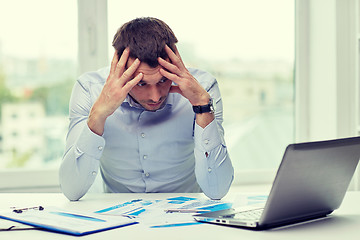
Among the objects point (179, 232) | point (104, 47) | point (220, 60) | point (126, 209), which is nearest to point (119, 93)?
point (126, 209)

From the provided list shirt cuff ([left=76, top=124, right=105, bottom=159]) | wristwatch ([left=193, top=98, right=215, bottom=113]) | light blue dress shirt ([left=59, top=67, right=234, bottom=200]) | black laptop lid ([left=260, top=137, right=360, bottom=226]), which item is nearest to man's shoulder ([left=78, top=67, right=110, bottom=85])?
light blue dress shirt ([left=59, top=67, right=234, bottom=200])

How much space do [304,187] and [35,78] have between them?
86.4 inches

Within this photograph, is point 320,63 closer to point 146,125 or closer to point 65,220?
point 146,125

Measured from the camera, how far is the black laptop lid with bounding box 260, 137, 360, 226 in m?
1.07

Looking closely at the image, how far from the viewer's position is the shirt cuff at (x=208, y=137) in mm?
1824

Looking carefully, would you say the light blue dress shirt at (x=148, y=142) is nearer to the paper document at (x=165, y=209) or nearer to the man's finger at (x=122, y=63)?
the man's finger at (x=122, y=63)

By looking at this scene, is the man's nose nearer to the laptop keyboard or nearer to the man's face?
the man's face

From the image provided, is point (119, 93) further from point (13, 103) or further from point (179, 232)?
point (13, 103)

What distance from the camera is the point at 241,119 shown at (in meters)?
3.25

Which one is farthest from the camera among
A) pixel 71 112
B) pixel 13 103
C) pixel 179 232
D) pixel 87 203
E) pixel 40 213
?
pixel 13 103

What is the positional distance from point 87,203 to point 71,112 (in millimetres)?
468

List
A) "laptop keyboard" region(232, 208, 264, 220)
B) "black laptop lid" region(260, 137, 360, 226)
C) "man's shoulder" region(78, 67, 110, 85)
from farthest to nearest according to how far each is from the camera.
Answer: "man's shoulder" region(78, 67, 110, 85)
"laptop keyboard" region(232, 208, 264, 220)
"black laptop lid" region(260, 137, 360, 226)

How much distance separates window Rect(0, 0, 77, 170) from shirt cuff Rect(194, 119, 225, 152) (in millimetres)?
1397

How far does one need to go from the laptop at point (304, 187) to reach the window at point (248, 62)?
1949 mm
